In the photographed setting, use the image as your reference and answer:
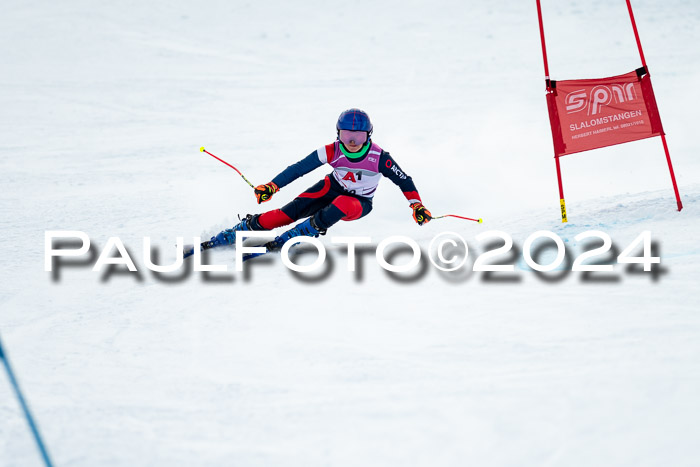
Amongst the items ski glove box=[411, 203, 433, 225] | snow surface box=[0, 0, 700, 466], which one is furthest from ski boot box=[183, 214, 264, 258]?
ski glove box=[411, 203, 433, 225]

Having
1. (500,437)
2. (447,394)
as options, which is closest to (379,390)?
(447,394)

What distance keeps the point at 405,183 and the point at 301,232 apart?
0.93 metres

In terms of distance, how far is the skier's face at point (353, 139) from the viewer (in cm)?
520

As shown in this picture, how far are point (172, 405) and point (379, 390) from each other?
93 centimetres

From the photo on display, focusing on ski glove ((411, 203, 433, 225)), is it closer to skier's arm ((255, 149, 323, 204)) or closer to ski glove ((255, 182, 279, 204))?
skier's arm ((255, 149, 323, 204))

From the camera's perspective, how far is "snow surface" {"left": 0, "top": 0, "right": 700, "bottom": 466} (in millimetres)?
2787

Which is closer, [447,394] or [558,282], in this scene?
[447,394]

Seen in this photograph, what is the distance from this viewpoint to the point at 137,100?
11.6 meters

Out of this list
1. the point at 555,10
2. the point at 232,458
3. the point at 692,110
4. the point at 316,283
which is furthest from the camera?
the point at 555,10

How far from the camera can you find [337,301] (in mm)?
4238

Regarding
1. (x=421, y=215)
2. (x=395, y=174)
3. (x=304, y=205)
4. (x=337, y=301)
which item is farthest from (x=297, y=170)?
(x=337, y=301)

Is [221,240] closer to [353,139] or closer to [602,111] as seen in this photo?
[353,139]

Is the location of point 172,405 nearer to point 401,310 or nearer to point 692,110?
point 401,310

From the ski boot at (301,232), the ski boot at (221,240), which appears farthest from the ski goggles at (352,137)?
the ski boot at (221,240)
